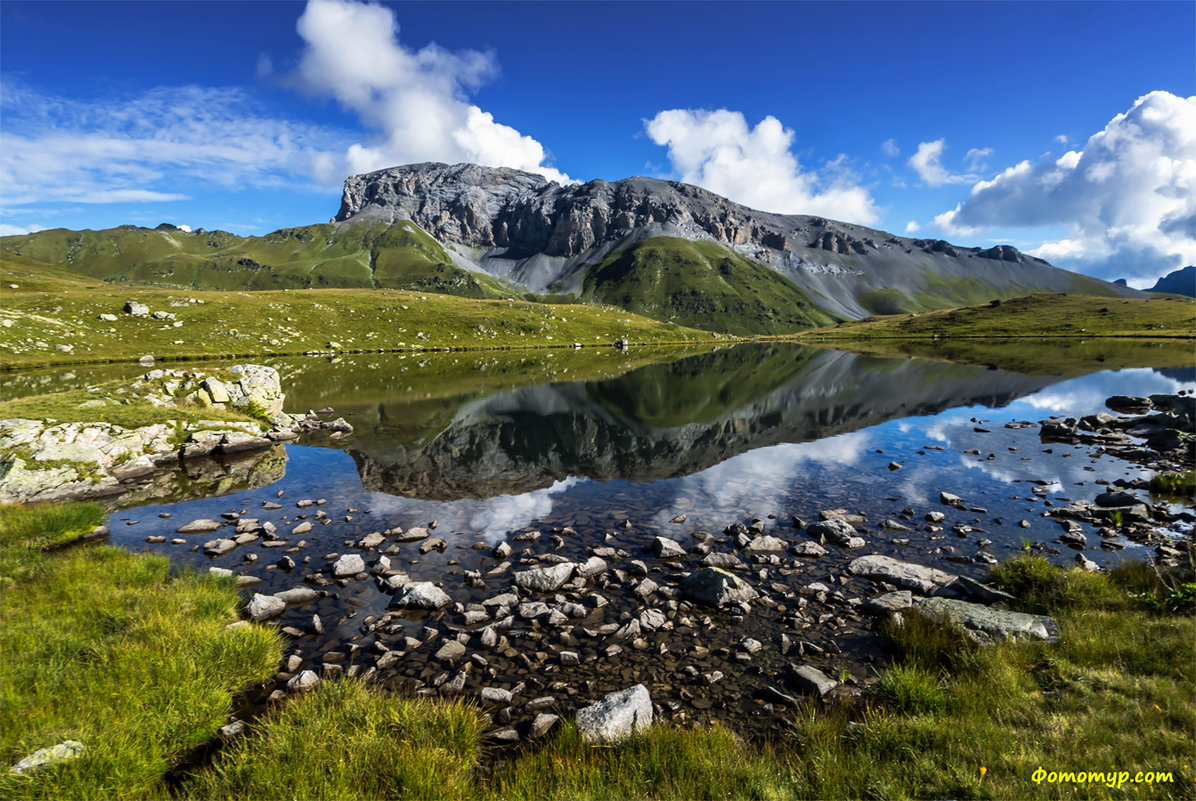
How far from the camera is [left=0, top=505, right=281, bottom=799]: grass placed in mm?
7066

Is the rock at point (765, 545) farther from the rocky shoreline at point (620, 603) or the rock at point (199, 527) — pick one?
the rock at point (199, 527)

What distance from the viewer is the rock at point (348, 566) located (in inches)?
634

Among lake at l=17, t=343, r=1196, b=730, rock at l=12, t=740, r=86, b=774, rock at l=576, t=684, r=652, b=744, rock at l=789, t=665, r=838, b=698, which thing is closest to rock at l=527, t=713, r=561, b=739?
lake at l=17, t=343, r=1196, b=730

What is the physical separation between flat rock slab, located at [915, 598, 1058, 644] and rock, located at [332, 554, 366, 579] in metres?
17.3

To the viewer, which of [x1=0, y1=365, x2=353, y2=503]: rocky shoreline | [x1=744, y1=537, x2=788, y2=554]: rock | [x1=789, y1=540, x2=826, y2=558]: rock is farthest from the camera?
[x1=0, y1=365, x2=353, y2=503]: rocky shoreline

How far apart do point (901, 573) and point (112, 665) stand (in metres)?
20.4

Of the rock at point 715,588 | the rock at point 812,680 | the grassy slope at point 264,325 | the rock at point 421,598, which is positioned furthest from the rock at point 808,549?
the grassy slope at point 264,325

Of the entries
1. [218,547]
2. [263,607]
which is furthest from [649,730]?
[218,547]

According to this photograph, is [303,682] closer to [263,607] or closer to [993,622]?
[263,607]

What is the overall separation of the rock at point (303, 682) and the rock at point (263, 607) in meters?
3.66

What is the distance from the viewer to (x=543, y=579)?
50.8 ft

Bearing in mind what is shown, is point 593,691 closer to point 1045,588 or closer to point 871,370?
point 1045,588

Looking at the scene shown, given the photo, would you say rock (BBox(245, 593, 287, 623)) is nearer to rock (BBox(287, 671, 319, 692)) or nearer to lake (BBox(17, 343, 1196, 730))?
lake (BBox(17, 343, 1196, 730))

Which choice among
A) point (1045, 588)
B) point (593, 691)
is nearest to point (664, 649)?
point (593, 691)
